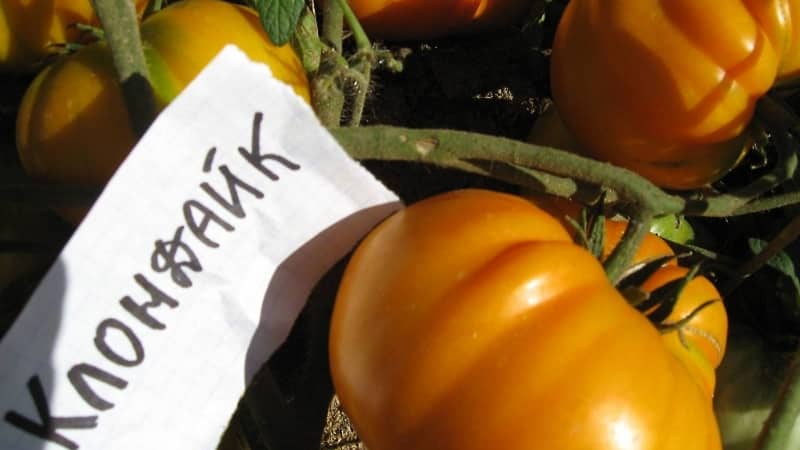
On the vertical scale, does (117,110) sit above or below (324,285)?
above

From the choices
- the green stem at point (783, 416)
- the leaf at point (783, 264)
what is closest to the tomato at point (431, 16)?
the leaf at point (783, 264)

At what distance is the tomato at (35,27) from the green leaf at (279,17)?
0.76ft

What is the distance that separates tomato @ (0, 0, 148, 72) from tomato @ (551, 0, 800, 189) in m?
0.48

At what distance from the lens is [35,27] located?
818mm

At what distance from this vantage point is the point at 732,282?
0.85 metres

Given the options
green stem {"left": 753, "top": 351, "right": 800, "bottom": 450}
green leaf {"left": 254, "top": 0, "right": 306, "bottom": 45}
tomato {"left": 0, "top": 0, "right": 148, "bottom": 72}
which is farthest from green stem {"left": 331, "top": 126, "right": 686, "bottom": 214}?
tomato {"left": 0, "top": 0, "right": 148, "bottom": 72}

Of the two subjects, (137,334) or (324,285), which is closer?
(137,334)

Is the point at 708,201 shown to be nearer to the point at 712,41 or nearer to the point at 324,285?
the point at 712,41

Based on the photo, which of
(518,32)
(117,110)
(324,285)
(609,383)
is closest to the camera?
(609,383)

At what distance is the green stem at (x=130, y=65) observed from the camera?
63 centimetres

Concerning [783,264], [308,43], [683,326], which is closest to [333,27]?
[308,43]

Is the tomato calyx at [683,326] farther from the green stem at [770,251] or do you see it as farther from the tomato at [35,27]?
the tomato at [35,27]

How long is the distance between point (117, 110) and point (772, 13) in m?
0.56

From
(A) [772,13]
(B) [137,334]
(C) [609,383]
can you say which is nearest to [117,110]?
(B) [137,334]
